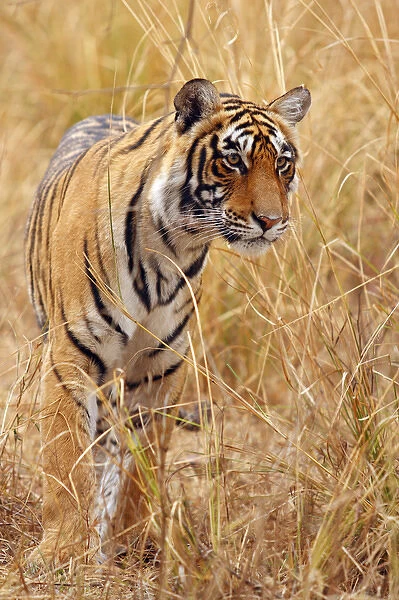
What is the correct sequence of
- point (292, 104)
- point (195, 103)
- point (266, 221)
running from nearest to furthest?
1. point (266, 221)
2. point (195, 103)
3. point (292, 104)

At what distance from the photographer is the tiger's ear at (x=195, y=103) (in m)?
2.97

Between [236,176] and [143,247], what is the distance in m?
0.38

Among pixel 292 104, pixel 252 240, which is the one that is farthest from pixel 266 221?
pixel 292 104

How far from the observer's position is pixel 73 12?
279 inches

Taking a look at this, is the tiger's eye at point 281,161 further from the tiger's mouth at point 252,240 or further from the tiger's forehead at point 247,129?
the tiger's mouth at point 252,240

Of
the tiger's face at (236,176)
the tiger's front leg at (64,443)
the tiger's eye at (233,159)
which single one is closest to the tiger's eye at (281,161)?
the tiger's face at (236,176)

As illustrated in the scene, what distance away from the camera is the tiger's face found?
2.91 meters

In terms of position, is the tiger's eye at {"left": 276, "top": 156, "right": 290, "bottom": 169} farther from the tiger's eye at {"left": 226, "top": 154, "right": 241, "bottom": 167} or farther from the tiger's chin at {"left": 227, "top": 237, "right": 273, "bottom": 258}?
the tiger's chin at {"left": 227, "top": 237, "right": 273, "bottom": 258}

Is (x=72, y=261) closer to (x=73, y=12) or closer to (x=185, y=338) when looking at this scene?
(x=185, y=338)

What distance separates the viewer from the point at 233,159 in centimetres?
297

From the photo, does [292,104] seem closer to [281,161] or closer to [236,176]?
[281,161]

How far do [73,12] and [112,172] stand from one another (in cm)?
426

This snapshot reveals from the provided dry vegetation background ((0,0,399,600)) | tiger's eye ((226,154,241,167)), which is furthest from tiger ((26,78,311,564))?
dry vegetation background ((0,0,399,600))

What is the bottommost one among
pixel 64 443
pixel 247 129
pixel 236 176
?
pixel 64 443
